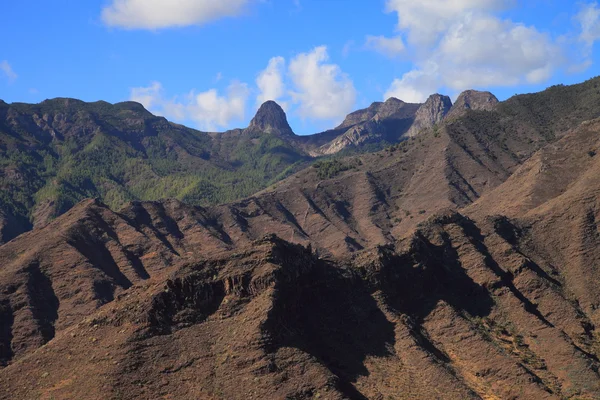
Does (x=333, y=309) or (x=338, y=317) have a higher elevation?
(x=333, y=309)

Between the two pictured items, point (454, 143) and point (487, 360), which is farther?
point (454, 143)

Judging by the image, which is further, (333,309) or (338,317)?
(333,309)

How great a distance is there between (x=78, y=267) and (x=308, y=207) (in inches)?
2831

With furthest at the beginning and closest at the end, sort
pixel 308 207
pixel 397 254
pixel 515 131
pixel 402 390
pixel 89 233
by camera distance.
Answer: pixel 515 131
pixel 308 207
pixel 89 233
pixel 397 254
pixel 402 390

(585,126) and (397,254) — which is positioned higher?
(585,126)

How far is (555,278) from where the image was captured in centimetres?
9944

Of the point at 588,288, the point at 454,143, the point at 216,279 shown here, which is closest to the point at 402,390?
the point at 216,279

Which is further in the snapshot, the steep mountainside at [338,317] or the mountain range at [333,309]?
the mountain range at [333,309]

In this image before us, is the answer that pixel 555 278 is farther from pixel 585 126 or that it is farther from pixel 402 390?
pixel 585 126

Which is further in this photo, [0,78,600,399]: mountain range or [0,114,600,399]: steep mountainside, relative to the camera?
[0,78,600,399]: mountain range

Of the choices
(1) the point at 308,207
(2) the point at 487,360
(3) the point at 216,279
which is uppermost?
(1) the point at 308,207

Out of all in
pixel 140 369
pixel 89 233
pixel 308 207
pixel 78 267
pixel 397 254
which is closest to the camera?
pixel 140 369

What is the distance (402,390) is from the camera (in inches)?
2810

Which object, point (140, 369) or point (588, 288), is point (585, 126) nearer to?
point (588, 288)
